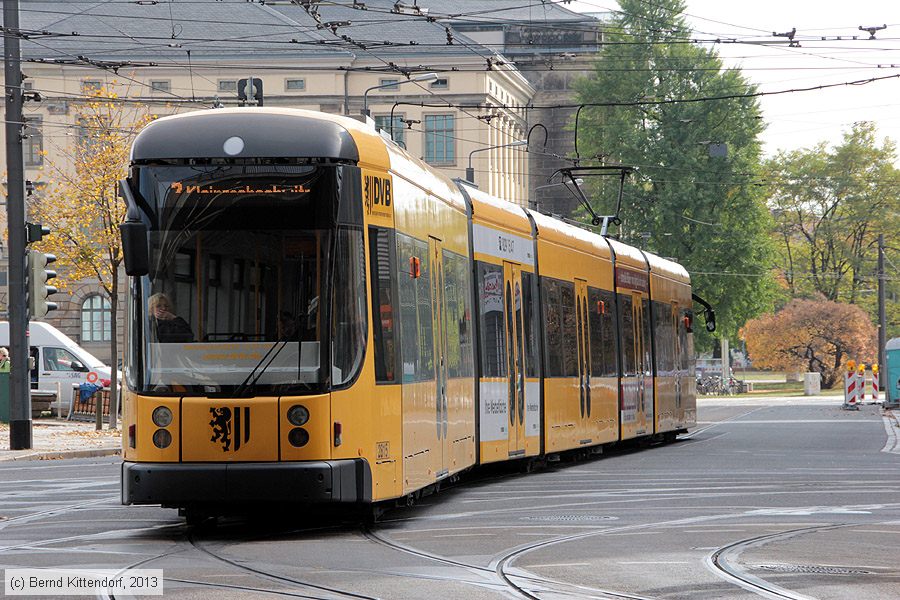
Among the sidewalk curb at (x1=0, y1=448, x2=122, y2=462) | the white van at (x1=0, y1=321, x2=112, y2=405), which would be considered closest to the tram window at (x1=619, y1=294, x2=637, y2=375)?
the sidewalk curb at (x1=0, y1=448, x2=122, y2=462)

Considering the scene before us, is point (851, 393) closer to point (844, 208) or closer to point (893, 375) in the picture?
point (893, 375)

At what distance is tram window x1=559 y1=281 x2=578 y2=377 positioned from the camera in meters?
23.6

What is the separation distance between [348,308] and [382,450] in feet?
4.25

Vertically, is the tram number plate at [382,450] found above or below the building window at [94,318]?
below

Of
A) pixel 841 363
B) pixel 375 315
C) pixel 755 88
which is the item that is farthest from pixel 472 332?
pixel 841 363

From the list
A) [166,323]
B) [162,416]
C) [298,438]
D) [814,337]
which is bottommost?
[298,438]

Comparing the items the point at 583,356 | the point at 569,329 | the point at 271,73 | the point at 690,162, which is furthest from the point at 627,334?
the point at 271,73

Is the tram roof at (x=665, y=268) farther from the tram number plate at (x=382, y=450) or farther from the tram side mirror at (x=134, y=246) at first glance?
the tram side mirror at (x=134, y=246)

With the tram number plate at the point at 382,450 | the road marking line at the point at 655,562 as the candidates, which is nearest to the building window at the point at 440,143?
the tram number plate at the point at 382,450

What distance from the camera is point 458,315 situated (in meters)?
17.9

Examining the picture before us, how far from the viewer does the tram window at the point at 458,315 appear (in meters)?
17.4

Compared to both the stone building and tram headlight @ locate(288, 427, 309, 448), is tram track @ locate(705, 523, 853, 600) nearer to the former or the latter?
tram headlight @ locate(288, 427, 309, 448)

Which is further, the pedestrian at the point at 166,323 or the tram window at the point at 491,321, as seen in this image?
the tram window at the point at 491,321

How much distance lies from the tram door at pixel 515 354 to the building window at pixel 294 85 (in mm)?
68796
